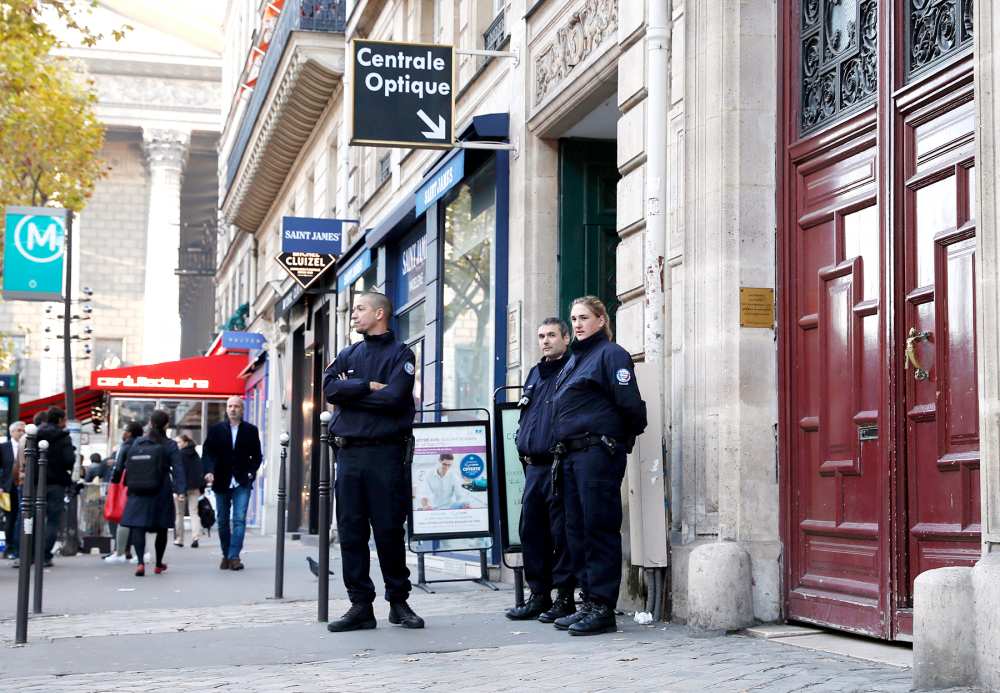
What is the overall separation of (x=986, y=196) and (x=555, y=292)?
6.39 metres

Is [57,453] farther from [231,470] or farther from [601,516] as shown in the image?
[601,516]

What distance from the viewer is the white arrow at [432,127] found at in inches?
505

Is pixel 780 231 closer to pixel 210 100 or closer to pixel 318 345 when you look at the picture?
pixel 318 345

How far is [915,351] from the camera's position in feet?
22.3

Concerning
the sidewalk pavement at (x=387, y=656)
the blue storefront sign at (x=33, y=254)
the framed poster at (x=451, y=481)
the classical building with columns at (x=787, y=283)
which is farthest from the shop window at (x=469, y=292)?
the blue storefront sign at (x=33, y=254)

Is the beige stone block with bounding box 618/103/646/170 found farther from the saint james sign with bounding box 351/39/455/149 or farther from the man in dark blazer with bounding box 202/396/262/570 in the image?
the man in dark blazer with bounding box 202/396/262/570

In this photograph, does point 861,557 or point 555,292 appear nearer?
point 861,557

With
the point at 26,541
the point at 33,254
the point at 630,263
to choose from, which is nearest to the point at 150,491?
the point at 26,541

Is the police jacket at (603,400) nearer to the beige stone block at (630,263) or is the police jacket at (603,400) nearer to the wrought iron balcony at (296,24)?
the beige stone block at (630,263)

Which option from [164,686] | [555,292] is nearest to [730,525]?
[164,686]

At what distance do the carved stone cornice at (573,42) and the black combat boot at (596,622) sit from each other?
4167 mm

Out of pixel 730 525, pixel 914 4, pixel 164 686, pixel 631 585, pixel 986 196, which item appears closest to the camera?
pixel 986 196

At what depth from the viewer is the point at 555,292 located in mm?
12078

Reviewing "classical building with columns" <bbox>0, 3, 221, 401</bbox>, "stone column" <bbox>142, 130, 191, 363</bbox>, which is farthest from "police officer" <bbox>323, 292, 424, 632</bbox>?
"stone column" <bbox>142, 130, 191, 363</bbox>
